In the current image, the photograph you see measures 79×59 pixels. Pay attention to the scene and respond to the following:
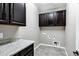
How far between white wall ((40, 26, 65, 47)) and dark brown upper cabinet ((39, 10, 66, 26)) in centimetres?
37

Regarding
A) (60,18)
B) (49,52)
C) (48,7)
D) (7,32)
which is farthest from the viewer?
(48,7)

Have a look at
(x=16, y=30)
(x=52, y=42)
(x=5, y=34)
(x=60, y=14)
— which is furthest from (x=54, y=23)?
(x=5, y=34)

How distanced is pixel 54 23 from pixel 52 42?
1103 millimetres

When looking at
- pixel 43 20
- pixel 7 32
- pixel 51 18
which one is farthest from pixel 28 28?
pixel 51 18

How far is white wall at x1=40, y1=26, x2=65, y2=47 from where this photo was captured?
341 centimetres

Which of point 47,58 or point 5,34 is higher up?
point 5,34

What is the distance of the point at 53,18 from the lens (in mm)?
3262

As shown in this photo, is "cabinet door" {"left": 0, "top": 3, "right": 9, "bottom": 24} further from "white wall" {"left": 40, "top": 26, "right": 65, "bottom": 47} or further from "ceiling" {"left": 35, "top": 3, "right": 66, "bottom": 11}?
"white wall" {"left": 40, "top": 26, "right": 65, "bottom": 47}

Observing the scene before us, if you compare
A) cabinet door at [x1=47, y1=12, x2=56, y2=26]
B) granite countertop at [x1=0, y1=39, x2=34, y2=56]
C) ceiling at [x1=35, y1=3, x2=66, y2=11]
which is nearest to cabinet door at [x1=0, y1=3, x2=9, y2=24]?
granite countertop at [x1=0, y1=39, x2=34, y2=56]

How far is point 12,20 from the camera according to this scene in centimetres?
116

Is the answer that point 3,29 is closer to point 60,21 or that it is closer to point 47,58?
point 47,58

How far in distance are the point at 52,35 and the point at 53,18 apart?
970 millimetres

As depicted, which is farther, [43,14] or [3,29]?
[43,14]

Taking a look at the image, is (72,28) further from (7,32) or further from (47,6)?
(47,6)
